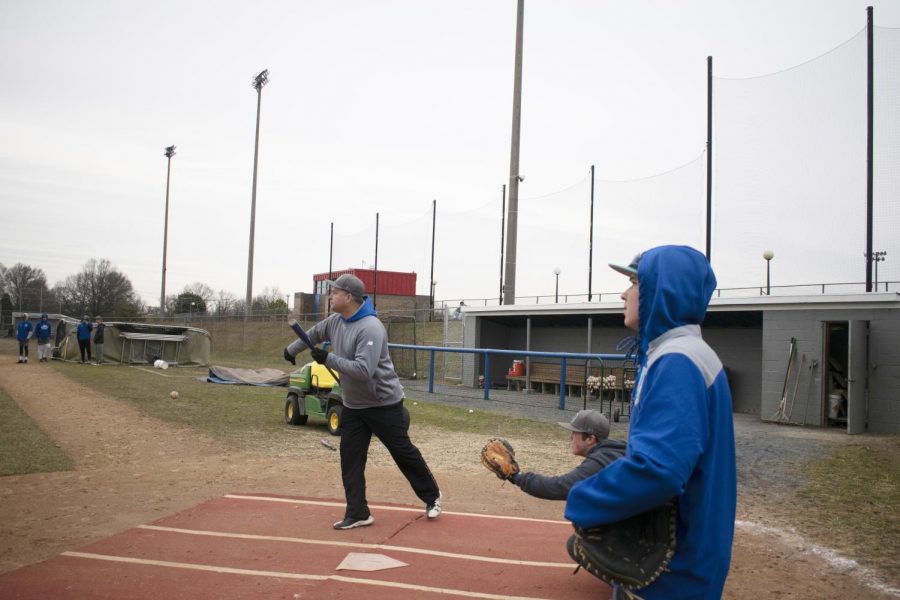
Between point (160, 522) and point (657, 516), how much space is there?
504cm

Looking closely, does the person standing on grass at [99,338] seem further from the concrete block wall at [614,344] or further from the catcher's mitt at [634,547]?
the catcher's mitt at [634,547]

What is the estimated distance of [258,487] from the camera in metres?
7.58

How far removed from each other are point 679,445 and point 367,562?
3.55 metres

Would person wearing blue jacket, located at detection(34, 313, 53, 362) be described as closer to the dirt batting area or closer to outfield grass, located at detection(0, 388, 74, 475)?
the dirt batting area

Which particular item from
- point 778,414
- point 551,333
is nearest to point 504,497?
point 778,414

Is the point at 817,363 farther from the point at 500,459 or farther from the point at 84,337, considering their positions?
the point at 84,337

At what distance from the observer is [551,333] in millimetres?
23297

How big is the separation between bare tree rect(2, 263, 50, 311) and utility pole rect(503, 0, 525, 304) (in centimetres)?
5168

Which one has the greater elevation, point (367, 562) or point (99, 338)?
point (99, 338)

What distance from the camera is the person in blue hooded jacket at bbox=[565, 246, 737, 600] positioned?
1951 millimetres

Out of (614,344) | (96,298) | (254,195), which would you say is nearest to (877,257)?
(614,344)

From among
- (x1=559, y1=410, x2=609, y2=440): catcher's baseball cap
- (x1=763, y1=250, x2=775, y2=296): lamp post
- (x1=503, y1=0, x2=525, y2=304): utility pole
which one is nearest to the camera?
(x1=559, y1=410, x2=609, y2=440): catcher's baseball cap

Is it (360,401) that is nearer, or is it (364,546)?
(364,546)

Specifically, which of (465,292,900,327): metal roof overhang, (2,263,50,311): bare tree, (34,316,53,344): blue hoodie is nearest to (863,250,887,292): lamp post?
(465,292,900,327): metal roof overhang
